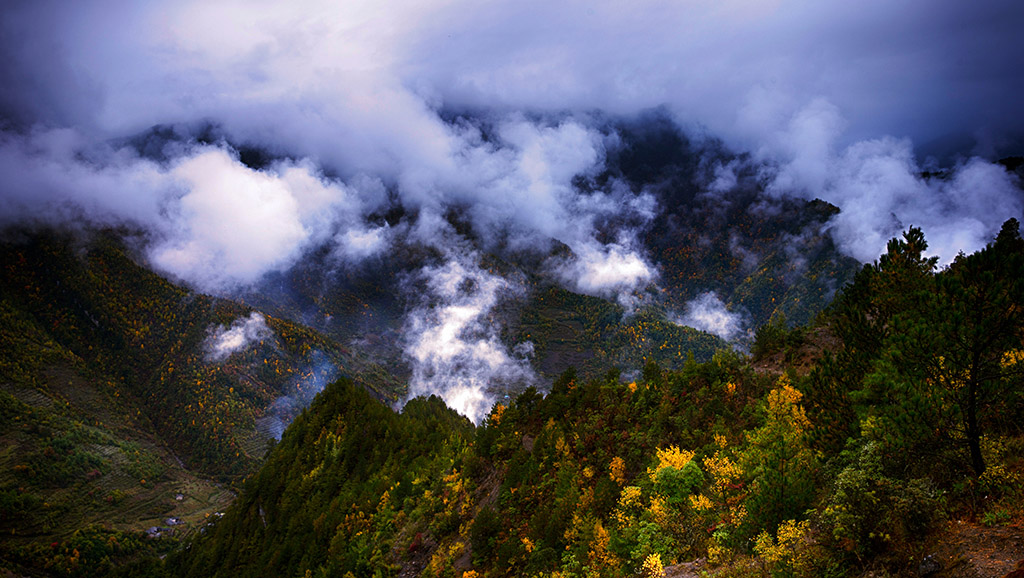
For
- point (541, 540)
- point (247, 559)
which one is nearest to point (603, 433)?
point (541, 540)

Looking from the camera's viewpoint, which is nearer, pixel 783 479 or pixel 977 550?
pixel 977 550

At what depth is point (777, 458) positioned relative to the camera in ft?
68.3

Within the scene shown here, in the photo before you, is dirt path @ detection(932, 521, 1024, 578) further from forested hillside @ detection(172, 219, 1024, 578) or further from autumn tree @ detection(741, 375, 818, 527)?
autumn tree @ detection(741, 375, 818, 527)

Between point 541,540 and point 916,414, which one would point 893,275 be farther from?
point 541,540

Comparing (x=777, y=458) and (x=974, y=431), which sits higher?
(x=777, y=458)

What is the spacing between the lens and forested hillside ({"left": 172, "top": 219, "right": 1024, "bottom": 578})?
1430 cm

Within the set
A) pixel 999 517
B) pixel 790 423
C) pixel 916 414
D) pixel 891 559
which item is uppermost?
pixel 790 423

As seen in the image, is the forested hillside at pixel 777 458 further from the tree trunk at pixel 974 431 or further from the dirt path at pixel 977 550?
the dirt path at pixel 977 550

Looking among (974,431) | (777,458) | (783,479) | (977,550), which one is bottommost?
(977,550)

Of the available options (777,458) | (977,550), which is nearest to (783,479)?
(777,458)

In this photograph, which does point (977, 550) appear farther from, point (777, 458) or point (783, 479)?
point (777, 458)

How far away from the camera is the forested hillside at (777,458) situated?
1430 cm

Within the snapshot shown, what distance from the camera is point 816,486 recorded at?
67.9 feet

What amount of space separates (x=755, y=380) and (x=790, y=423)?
23.3 metres
